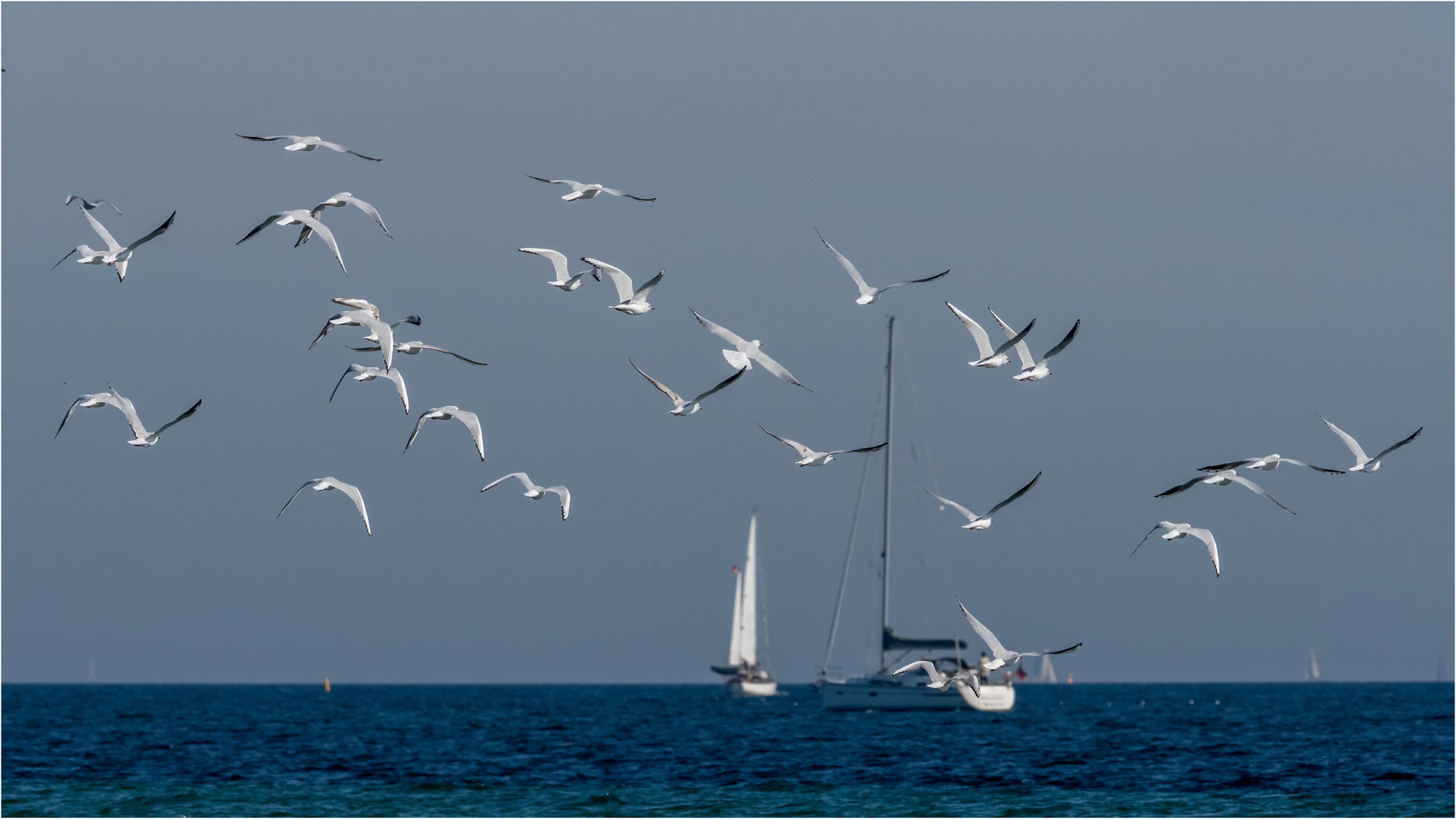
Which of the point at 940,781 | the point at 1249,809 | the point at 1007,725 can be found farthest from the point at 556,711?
the point at 1249,809

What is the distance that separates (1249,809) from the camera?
179ft

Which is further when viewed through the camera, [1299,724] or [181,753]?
[1299,724]

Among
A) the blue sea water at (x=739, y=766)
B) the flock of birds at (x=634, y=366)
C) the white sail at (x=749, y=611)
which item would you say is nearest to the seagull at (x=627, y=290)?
the flock of birds at (x=634, y=366)

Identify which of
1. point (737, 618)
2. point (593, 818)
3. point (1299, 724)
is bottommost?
point (593, 818)

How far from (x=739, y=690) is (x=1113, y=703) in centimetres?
3816

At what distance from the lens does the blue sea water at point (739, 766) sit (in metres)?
56.4

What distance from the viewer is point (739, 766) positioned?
73812 millimetres

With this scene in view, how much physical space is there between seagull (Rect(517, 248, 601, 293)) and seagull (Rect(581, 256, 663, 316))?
18cm

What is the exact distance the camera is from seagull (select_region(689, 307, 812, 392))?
29516 millimetres

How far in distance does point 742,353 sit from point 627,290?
120 inches

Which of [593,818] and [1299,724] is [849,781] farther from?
[1299,724]

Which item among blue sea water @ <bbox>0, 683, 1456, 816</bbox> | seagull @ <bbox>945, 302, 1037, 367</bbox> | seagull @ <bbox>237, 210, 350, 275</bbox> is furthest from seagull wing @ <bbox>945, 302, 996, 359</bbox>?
blue sea water @ <bbox>0, 683, 1456, 816</bbox>

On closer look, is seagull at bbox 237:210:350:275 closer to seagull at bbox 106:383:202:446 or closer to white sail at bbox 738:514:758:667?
seagull at bbox 106:383:202:446

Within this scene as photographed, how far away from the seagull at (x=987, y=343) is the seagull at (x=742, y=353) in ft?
11.3
